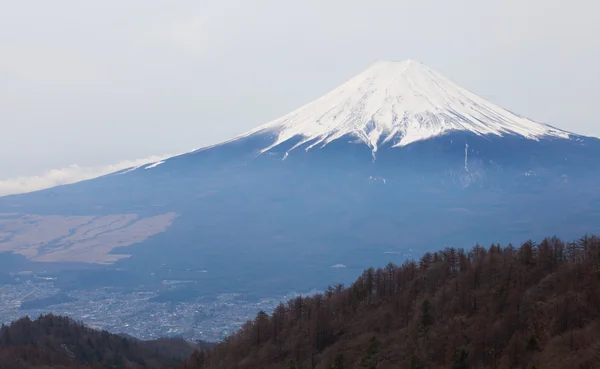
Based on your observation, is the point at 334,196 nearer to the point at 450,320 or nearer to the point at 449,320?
the point at 449,320

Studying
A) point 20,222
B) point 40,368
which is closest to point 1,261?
point 20,222

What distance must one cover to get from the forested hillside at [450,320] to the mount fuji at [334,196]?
65294 millimetres

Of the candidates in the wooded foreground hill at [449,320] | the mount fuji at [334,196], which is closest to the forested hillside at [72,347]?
the wooded foreground hill at [449,320]

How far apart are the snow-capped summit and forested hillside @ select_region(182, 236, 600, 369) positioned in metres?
124

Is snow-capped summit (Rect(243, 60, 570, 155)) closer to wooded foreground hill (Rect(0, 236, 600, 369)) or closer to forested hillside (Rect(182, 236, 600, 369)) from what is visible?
wooded foreground hill (Rect(0, 236, 600, 369))

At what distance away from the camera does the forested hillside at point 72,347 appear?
52850mm

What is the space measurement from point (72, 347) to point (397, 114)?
399ft

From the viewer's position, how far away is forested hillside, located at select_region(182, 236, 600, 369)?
2386cm

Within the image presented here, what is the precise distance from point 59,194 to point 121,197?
22532 mm

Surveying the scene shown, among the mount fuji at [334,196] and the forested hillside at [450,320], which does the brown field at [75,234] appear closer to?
the mount fuji at [334,196]

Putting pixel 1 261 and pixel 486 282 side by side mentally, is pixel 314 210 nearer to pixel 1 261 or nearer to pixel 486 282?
pixel 1 261

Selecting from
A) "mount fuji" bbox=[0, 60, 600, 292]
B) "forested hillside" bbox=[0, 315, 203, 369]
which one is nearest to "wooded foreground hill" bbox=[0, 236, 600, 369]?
"forested hillside" bbox=[0, 315, 203, 369]

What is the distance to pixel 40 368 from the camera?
154 feet

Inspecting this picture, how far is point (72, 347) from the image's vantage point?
192ft
